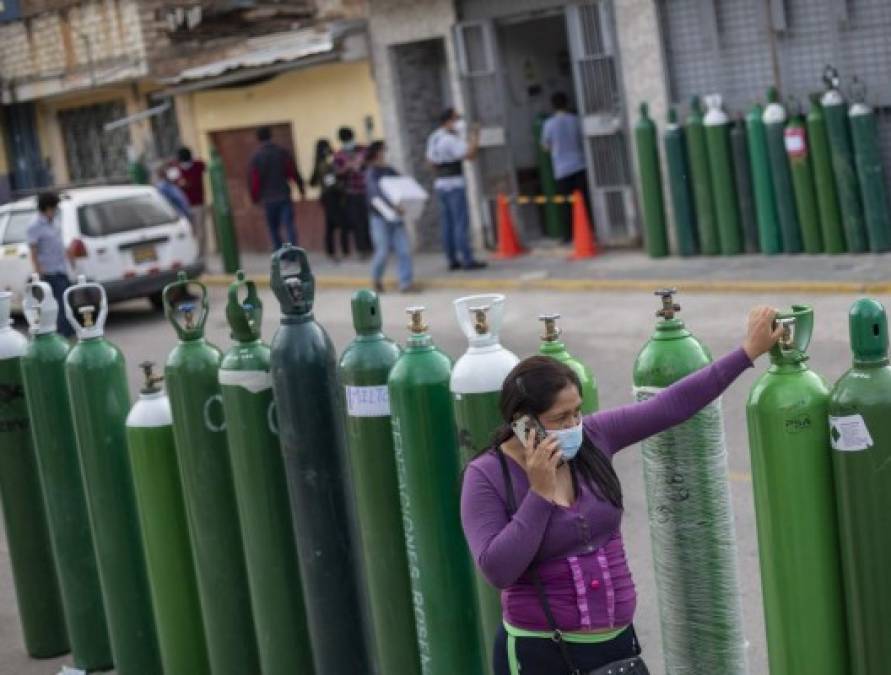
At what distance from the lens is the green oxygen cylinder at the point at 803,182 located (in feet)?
51.7

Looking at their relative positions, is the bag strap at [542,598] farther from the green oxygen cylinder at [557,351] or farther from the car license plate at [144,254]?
the car license plate at [144,254]

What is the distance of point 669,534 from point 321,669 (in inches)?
56.9

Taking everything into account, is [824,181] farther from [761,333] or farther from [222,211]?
[761,333]

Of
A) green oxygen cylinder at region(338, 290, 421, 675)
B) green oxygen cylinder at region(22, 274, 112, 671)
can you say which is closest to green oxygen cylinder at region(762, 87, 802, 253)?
green oxygen cylinder at region(22, 274, 112, 671)

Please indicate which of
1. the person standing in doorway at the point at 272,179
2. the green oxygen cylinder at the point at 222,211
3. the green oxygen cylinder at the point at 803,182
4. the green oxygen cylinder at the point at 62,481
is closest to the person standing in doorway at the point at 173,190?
the green oxygen cylinder at the point at 222,211

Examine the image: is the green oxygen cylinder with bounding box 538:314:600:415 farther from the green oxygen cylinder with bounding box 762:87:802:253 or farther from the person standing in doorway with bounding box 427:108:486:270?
the person standing in doorway with bounding box 427:108:486:270

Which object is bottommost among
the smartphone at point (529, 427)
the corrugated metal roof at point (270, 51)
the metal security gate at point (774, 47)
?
the smartphone at point (529, 427)

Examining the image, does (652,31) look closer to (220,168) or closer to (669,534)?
(220,168)

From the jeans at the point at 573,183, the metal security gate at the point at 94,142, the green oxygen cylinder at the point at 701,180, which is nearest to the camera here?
the green oxygen cylinder at the point at 701,180

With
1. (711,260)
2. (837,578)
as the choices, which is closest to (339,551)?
(837,578)

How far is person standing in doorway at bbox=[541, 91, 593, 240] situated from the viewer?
18.6 meters

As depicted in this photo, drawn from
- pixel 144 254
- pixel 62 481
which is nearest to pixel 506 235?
pixel 144 254

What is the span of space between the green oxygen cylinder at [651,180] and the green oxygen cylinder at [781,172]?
1528 mm

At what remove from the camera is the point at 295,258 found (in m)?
5.75
